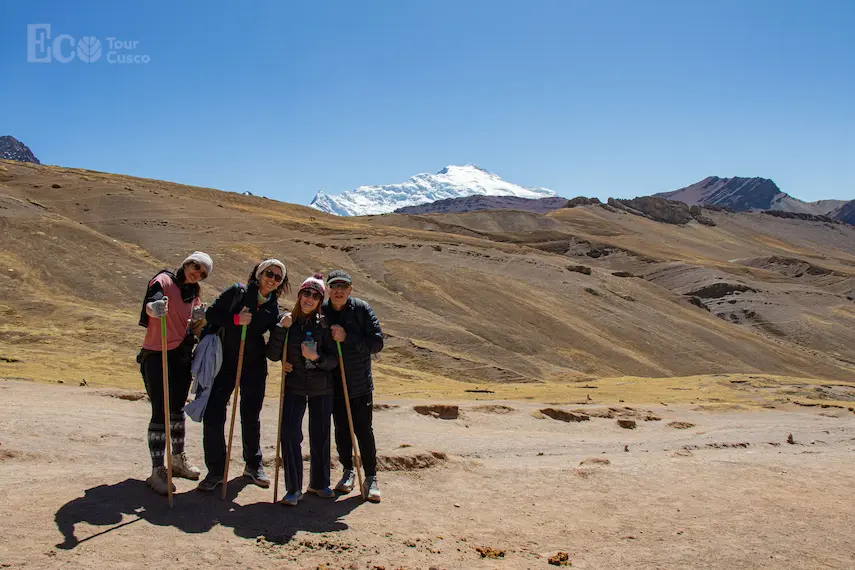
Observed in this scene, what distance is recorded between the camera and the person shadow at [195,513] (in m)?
5.07

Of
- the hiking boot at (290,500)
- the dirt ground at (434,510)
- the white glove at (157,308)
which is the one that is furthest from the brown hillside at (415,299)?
the hiking boot at (290,500)

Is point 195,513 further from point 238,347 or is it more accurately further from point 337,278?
point 337,278

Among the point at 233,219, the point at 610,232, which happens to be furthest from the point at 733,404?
the point at 610,232

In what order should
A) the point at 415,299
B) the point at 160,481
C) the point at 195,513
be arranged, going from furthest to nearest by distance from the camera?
the point at 415,299, the point at 160,481, the point at 195,513

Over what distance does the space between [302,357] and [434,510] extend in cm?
183

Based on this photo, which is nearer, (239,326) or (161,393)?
(161,393)

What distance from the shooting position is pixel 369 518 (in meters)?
5.76

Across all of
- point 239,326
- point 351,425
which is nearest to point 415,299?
point 351,425

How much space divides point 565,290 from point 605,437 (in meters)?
23.7

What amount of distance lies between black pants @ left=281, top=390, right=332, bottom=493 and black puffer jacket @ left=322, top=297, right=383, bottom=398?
0.29 m

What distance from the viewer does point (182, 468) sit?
6.12 meters

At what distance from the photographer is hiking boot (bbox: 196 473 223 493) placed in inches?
231

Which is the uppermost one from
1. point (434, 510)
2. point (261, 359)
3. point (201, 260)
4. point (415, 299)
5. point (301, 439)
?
point (201, 260)

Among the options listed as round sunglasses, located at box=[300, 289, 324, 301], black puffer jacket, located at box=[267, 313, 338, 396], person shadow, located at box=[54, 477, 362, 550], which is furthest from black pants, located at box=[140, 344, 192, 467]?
A: round sunglasses, located at box=[300, 289, 324, 301]
